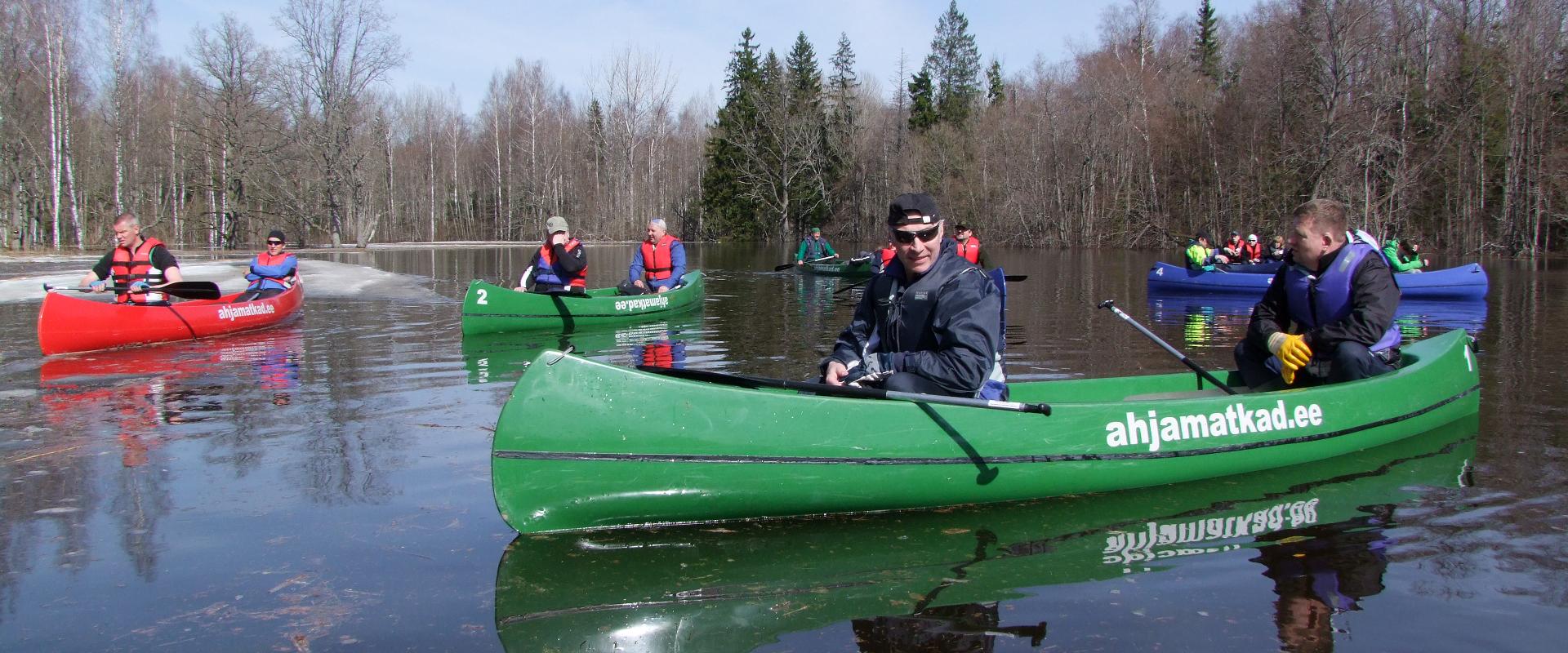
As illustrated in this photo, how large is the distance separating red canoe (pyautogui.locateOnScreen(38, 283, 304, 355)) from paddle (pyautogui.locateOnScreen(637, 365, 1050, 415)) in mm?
8429

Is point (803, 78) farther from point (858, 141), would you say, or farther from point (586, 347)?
point (586, 347)

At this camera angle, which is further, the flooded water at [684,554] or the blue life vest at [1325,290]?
the blue life vest at [1325,290]

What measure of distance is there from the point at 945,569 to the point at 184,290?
1097cm

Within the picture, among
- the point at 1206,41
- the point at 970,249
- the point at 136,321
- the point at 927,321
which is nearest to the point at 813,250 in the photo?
the point at 970,249

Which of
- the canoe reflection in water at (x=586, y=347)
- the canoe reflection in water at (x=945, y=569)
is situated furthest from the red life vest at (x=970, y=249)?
the canoe reflection in water at (x=945, y=569)

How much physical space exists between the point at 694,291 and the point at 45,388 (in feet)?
29.2

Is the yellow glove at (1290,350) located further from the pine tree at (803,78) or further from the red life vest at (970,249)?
the pine tree at (803,78)

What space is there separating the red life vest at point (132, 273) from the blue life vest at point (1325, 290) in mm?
11396

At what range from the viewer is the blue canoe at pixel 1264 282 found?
17094 mm

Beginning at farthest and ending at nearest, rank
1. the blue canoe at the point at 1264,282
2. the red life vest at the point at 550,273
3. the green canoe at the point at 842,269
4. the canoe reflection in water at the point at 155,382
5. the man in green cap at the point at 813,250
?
1. the man in green cap at the point at 813,250
2. the green canoe at the point at 842,269
3. the blue canoe at the point at 1264,282
4. the red life vest at the point at 550,273
5. the canoe reflection in water at the point at 155,382

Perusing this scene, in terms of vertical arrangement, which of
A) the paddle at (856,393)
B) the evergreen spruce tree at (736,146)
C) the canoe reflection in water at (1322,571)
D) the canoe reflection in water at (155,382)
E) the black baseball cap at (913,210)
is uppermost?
the evergreen spruce tree at (736,146)

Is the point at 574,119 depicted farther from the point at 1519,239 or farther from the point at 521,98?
the point at 1519,239

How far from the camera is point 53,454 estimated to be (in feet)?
20.2

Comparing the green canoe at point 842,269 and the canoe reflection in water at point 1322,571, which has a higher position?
the green canoe at point 842,269
